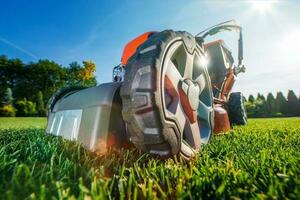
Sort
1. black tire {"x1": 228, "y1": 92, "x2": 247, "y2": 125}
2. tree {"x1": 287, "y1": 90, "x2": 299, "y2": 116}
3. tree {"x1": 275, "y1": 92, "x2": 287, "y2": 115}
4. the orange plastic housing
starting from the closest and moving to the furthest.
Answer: the orange plastic housing < black tire {"x1": 228, "y1": 92, "x2": 247, "y2": 125} < tree {"x1": 287, "y1": 90, "x2": 299, "y2": 116} < tree {"x1": 275, "y1": 92, "x2": 287, "y2": 115}

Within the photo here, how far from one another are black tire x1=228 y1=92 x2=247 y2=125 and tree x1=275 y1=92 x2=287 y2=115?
37458 mm

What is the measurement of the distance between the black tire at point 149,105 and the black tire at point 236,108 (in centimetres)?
371

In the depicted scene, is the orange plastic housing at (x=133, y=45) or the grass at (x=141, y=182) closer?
the grass at (x=141, y=182)

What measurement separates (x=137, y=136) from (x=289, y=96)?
44713mm

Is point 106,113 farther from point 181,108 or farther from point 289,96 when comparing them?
point 289,96

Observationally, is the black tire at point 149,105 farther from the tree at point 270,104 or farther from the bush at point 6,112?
the tree at point 270,104

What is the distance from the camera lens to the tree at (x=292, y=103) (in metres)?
38.7

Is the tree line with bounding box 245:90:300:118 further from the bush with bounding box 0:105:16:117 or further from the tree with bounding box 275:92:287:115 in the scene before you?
the bush with bounding box 0:105:16:117

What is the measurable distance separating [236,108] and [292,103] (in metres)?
39.9

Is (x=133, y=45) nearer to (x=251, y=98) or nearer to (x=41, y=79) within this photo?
(x=251, y=98)

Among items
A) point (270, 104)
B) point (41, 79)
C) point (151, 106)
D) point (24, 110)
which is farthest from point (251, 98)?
point (41, 79)

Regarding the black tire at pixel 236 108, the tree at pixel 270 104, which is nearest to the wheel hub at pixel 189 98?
the black tire at pixel 236 108

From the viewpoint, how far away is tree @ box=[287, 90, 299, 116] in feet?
127

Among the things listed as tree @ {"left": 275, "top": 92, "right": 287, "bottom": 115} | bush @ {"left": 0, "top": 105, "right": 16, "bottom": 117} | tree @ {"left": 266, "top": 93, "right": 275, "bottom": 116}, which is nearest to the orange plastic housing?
bush @ {"left": 0, "top": 105, "right": 16, "bottom": 117}
